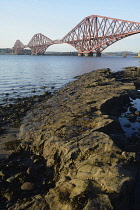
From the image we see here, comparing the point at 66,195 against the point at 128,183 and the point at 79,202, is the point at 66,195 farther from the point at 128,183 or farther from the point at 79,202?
the point at 128,183

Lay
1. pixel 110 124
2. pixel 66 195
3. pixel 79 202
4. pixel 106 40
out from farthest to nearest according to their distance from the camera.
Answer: pixel 106 40 → pixel 110 124 → pixel 66 195 → pixel 79 202

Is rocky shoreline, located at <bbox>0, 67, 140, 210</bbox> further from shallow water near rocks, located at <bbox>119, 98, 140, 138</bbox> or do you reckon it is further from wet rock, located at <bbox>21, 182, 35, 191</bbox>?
shallow water near rocks, located at <bbox>119, 98, 140, 138</bbox>

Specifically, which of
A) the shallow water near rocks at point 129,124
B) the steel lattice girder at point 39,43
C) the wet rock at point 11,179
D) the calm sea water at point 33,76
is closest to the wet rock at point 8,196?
the wet rock at point 11,179

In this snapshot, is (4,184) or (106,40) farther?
(106,40)

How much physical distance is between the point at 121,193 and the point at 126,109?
7955 millimetres

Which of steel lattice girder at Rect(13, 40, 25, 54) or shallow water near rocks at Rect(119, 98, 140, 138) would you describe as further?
steel lattice girder at Rect(13, 40, 25, 54)

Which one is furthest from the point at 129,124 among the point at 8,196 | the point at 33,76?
the point at 33,76

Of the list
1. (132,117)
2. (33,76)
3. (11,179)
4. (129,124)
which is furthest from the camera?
(33,76)

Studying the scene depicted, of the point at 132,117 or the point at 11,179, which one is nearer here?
the point at 11,179

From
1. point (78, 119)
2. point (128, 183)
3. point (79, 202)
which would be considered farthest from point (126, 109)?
point (79, 202)

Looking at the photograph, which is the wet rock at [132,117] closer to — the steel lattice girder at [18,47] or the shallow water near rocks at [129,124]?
the shallow water near rocks at [129,124]

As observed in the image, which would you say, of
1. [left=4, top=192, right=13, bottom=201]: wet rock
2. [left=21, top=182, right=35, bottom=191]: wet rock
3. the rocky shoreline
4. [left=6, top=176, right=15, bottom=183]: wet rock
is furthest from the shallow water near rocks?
[left=4, top=192, right=13, bottom=201]: wet rock

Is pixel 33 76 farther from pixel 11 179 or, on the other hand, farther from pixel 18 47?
pixel 18 47

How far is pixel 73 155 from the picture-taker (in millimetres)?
4789
